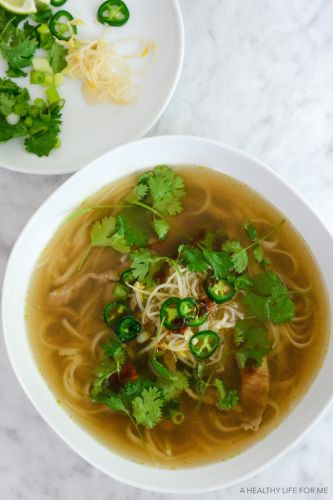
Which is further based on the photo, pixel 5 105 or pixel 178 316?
pixel 5 105

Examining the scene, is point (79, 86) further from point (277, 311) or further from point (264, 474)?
point (264, 474)

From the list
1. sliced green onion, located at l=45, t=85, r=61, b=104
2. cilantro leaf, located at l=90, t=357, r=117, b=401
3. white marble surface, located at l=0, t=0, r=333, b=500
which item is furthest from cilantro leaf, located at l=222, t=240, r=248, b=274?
sliced green onion, located at l=45, t=85, r=61, b=104

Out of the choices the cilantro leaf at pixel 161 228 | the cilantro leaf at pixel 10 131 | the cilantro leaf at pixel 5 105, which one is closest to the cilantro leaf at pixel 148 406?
the cilantro leaf at pixel 161 228

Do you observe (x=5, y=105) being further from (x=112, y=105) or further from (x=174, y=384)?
(x=174, y=384)

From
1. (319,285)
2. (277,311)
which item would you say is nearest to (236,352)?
(277,311)

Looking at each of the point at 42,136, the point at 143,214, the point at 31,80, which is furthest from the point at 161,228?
the point at 31,80

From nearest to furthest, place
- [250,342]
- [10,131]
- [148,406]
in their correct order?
[148,406]
[250,342]
[10,131]
